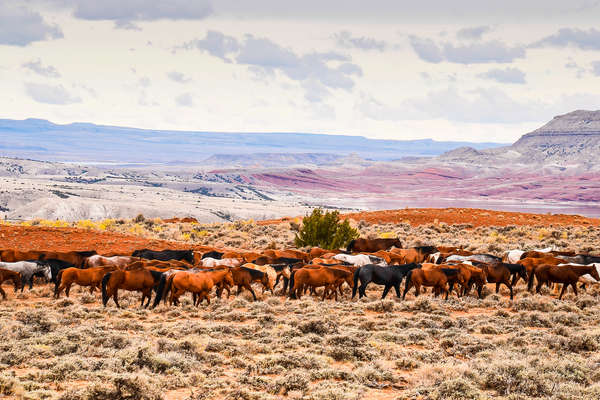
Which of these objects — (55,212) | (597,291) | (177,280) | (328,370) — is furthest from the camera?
(55,212)

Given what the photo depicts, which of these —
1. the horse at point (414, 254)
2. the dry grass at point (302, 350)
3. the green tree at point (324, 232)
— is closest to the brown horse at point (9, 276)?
the dry grass at point (302, 350)

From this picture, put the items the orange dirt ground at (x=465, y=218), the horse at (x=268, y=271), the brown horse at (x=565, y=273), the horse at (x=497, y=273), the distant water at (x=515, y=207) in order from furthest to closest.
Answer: the distant water at (x=515, y=207), the orange dirt ground at (x=465, y=218), the horse at (x=497, y=273), the horse at (x=268, y=271), the brown horse at (x=565, y=273)

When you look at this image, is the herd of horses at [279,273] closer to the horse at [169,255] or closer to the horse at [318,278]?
the horse at [318,278]

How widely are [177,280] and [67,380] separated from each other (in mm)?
6166

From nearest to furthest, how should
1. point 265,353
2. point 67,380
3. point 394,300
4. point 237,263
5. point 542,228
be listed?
1. point 67,380
2. point 265,353
3. point 394,300
4. point 237,263
5. point 542,228

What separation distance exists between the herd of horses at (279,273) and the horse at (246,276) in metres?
0.03

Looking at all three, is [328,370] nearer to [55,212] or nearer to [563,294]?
[563,294]

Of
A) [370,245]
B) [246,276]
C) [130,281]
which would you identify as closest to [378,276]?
[246,276]

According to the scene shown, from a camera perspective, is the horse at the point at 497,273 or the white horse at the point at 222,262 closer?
the horse at the point at 497,273

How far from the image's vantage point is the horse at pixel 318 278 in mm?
16578

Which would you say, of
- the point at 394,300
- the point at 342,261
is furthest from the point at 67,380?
the point at 342,261

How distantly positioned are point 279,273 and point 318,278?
2.44m

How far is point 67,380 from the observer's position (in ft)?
30.2

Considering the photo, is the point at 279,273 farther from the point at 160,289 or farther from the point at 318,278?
the point at 160,289
